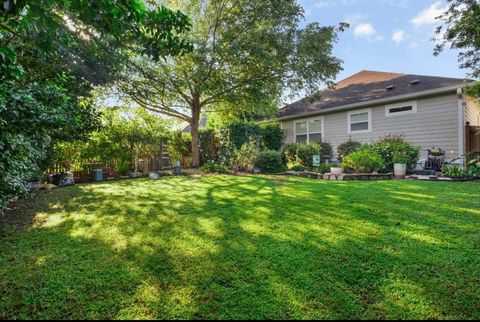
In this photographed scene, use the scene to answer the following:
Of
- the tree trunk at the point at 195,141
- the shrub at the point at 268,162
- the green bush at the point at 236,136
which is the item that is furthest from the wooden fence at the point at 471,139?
the tree trunk at the point at 195,141

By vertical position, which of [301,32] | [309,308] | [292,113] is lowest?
[309,308]

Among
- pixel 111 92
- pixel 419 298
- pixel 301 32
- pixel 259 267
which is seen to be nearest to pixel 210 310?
pixel 259 267

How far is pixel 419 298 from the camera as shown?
1.97 meters

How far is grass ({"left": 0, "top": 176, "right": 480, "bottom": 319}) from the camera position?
1.91 metres

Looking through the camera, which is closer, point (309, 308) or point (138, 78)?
point (309, 308)

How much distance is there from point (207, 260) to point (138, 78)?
A: 10.1m

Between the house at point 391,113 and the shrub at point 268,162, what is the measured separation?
310 centimetres

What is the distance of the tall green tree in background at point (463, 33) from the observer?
775cm

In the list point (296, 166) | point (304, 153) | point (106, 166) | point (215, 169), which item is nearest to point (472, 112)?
point (304, 153)

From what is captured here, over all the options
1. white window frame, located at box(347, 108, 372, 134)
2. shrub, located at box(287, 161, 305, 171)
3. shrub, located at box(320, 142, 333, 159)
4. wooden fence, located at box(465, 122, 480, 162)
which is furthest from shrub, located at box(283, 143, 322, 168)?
wooden fence, located at box(465, 122, 480, 162)

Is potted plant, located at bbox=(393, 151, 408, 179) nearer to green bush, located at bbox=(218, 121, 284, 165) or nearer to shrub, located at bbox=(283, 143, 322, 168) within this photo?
shrub, located at bbox=(283, 143, 322, 168)

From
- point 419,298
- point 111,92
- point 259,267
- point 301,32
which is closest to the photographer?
point 419,298

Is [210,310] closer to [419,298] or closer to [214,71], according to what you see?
[419,298]

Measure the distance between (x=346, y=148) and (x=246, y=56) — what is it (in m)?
6.03
